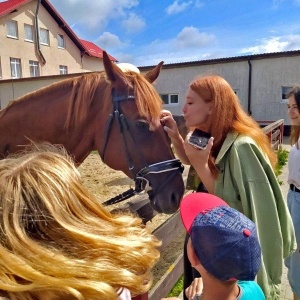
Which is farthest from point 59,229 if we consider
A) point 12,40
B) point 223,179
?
point 12,40

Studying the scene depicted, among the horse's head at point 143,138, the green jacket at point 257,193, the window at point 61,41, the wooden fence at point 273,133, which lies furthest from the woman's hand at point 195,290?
the window at point 61,41

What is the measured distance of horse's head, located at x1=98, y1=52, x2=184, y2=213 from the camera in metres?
2.13

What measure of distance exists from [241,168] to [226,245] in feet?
1.77

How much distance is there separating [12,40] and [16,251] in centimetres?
2784

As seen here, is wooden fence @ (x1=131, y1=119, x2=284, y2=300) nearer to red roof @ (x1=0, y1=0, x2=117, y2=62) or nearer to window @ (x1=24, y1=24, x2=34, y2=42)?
red roof @ (x1=0, y1=0, x2=117, y2=62)

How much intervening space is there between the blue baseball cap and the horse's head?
1023 millimetres

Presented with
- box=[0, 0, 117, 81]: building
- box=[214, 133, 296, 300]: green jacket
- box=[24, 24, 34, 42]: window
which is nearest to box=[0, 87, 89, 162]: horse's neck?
box=[214, 133, 296, 300]: green jacket

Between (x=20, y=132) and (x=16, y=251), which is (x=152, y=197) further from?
(x=16, y=251)

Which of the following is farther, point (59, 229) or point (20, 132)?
point (20, 132)

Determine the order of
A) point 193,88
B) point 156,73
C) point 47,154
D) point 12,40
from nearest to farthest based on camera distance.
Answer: point 47,154
point 193,88
point 156,73
point 12,40

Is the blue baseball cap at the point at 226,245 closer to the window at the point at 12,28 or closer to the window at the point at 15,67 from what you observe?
the window at the point at 15,67

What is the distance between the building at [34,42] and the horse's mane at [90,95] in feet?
82.2

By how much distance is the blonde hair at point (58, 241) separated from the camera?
709 millimetres

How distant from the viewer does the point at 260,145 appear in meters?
1.60
